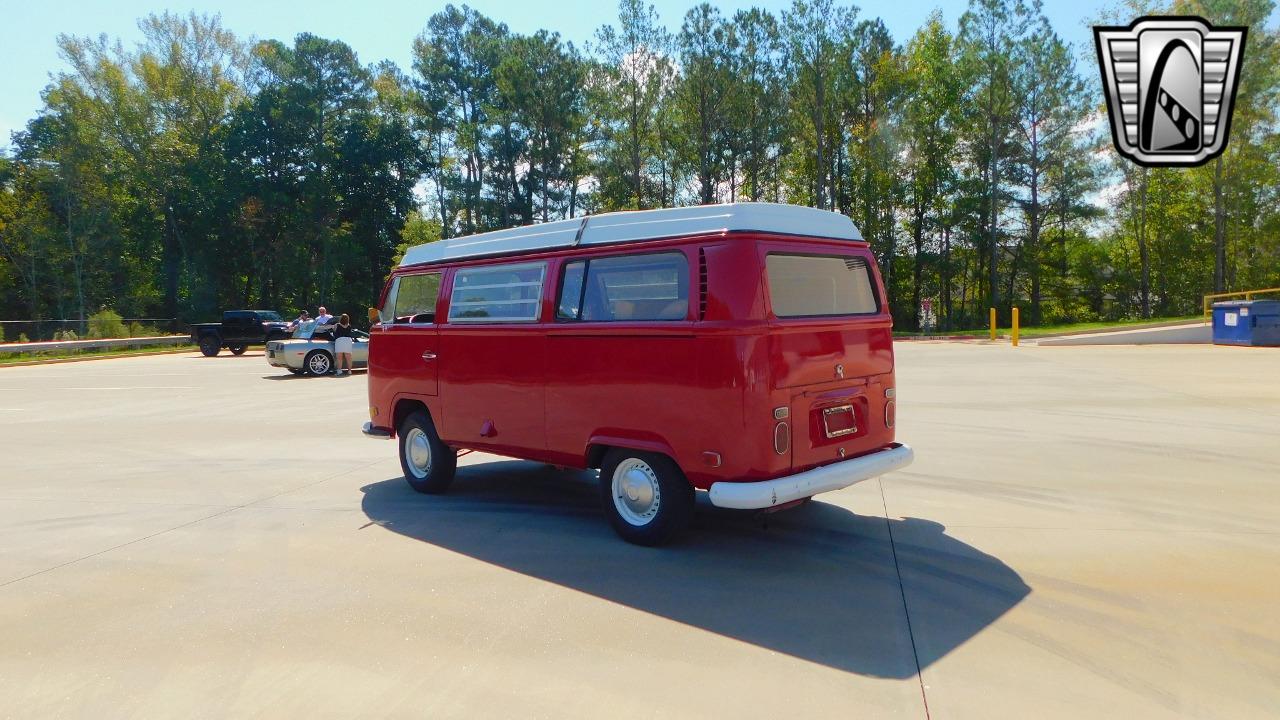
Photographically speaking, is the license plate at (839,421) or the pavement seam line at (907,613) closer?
the pavement seam line at (907,613)

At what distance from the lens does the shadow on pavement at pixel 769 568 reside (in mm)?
4230

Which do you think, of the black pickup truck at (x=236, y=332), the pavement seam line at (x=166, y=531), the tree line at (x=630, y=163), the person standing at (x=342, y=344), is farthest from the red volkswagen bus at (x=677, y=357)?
the tree line at (x=630, y=163)

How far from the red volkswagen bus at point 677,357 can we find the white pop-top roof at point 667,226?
15mm

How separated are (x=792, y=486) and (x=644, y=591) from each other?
1.12 metres

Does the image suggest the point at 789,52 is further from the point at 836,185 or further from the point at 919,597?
the point at 919,597

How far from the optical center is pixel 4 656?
4207mm

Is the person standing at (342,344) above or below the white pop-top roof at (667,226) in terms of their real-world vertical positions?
below

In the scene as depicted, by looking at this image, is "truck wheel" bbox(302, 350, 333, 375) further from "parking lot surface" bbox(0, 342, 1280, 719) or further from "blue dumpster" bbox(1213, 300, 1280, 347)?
"blue dumpster" bbox(1213, 300, 1280, 347)

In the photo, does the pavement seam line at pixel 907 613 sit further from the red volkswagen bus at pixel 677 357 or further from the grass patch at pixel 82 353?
the grass patch at pixel 82 353

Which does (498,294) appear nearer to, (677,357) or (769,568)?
(677,357)

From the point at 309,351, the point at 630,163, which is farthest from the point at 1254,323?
the point at 630,163

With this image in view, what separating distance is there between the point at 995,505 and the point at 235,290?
59654mm

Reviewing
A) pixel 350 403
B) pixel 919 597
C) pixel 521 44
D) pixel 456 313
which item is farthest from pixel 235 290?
pixel 919 597

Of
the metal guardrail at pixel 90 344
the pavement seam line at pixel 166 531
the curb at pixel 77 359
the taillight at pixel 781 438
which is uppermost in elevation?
the metal guardrail at pixel 90 344
